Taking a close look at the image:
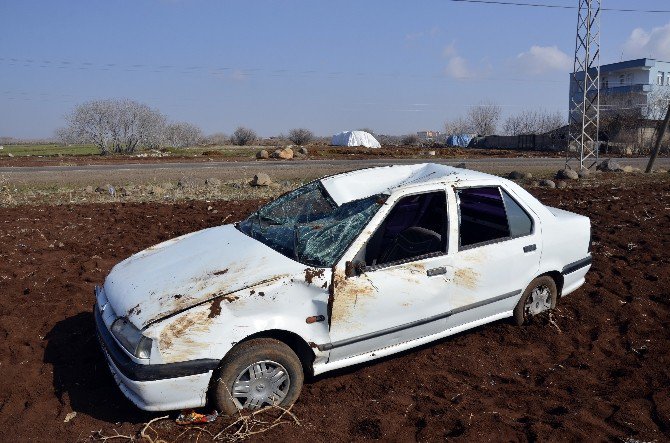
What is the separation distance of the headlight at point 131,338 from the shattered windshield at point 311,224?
3.77 ft

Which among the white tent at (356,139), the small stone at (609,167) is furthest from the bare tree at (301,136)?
the small stone at (609,167)

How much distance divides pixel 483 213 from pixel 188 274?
262 cm

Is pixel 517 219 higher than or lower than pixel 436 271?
higher

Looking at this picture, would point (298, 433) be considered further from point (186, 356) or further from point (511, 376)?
point (511, 376)

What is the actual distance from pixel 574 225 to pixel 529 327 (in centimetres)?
107

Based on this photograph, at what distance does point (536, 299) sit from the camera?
16.4ft

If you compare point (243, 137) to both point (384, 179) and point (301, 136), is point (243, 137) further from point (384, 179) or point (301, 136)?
point (384, 179)

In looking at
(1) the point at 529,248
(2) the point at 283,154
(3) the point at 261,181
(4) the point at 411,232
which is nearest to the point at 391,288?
(4) the point at 411,232

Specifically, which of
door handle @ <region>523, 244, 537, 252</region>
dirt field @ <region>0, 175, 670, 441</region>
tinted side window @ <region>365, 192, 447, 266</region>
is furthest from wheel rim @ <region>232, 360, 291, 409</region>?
door handle @ <region>523, 244, 537, 252</region>

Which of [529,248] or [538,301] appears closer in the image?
[529,248]

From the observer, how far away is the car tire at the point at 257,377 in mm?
3375

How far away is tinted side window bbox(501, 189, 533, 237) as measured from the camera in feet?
15.4

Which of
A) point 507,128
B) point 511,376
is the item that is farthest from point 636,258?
point 507,128

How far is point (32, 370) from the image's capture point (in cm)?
419
